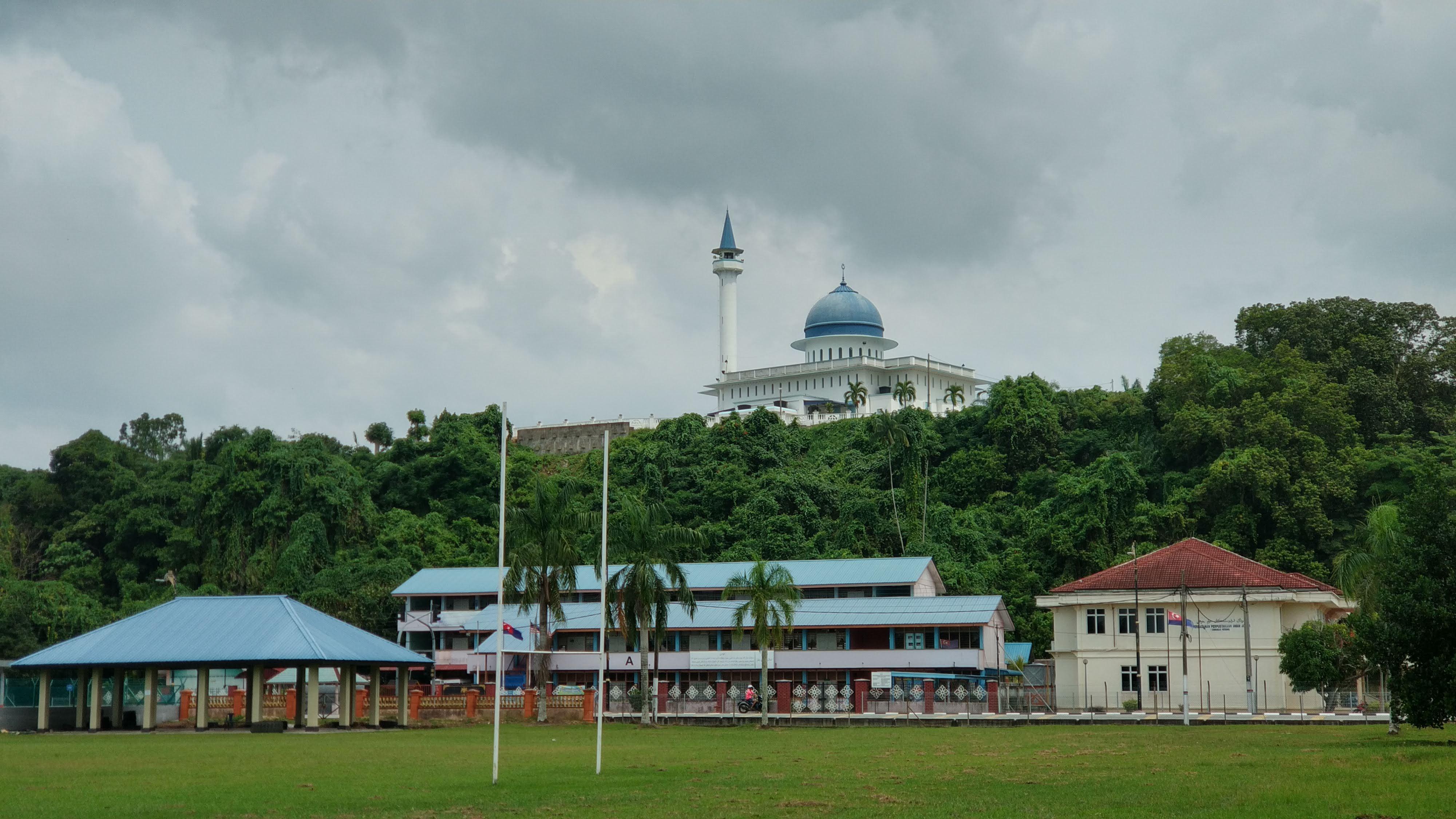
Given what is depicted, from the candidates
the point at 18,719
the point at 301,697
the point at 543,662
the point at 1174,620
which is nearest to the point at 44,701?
the point at 18,719

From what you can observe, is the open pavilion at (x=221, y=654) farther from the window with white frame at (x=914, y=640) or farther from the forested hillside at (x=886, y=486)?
the window with white frame at (x=914, y=640)

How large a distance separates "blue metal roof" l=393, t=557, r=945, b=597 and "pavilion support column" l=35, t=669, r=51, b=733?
21.1 meters

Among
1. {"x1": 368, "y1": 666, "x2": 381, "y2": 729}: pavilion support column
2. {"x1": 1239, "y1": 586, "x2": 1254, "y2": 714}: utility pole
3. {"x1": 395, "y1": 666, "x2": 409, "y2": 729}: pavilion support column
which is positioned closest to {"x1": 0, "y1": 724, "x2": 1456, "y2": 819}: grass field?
{"x1": 368, "y1": 666, "x2": 381, "y2": 729}: pavilion support column

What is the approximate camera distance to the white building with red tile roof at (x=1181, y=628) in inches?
2137

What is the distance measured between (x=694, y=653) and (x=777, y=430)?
25.1 metres

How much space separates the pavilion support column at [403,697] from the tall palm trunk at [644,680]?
25.9 feet

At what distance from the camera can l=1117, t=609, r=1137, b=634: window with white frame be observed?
57.0m

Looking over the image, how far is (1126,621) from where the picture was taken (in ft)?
187

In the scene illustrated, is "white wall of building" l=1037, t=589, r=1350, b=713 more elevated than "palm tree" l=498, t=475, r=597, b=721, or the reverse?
"palm tree" l=498, t=475, r=597, b=721

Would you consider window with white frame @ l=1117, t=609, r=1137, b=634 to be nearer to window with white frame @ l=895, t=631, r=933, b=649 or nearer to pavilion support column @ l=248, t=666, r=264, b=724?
window with white frame @ l=895, t=631, r=933, b=649

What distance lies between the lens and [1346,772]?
22375 mm

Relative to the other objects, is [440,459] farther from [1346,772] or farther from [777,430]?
[1346,772]

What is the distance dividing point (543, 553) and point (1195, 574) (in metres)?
24.8

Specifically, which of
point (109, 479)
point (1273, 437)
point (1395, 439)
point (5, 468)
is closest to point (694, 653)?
point (1273, 437)
